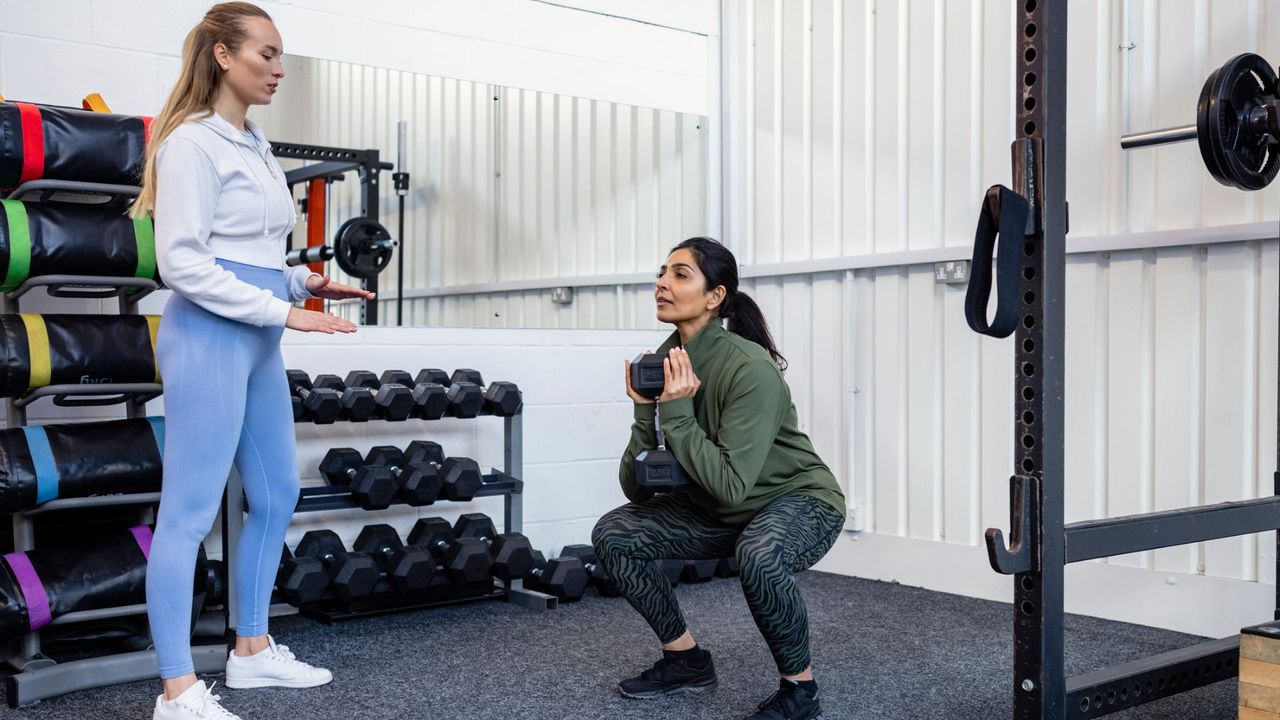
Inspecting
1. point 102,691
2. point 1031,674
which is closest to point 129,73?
point 102,691

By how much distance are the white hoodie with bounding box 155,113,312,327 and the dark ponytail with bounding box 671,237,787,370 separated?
0.91m

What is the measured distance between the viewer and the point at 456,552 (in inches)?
134

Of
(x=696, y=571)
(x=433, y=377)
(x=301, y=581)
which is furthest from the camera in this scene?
(x=696, y=571)

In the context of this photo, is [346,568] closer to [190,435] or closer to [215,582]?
[215,582]

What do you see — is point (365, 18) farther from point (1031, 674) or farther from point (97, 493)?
point (1031, 674)

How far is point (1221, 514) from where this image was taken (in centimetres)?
230

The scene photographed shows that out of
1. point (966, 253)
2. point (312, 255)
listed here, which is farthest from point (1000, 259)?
point (312, 255)

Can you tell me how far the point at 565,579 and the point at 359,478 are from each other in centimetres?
72

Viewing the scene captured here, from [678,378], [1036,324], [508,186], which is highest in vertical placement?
[508,186]

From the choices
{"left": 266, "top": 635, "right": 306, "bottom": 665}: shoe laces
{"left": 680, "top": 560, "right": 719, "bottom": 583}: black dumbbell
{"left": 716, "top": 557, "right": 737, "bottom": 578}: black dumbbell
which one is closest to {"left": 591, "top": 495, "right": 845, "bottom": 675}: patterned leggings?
{"left": 266, "top": 635, "right": 306, "bottom": 665}: shoe laces

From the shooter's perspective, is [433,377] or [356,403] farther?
[433,377]

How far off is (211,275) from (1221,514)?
6.86 ft

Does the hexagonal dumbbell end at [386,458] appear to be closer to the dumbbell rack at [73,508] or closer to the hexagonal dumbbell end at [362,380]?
the hexagonal dumbbell end at [362,380]

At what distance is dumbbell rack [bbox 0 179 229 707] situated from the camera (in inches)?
99.3
